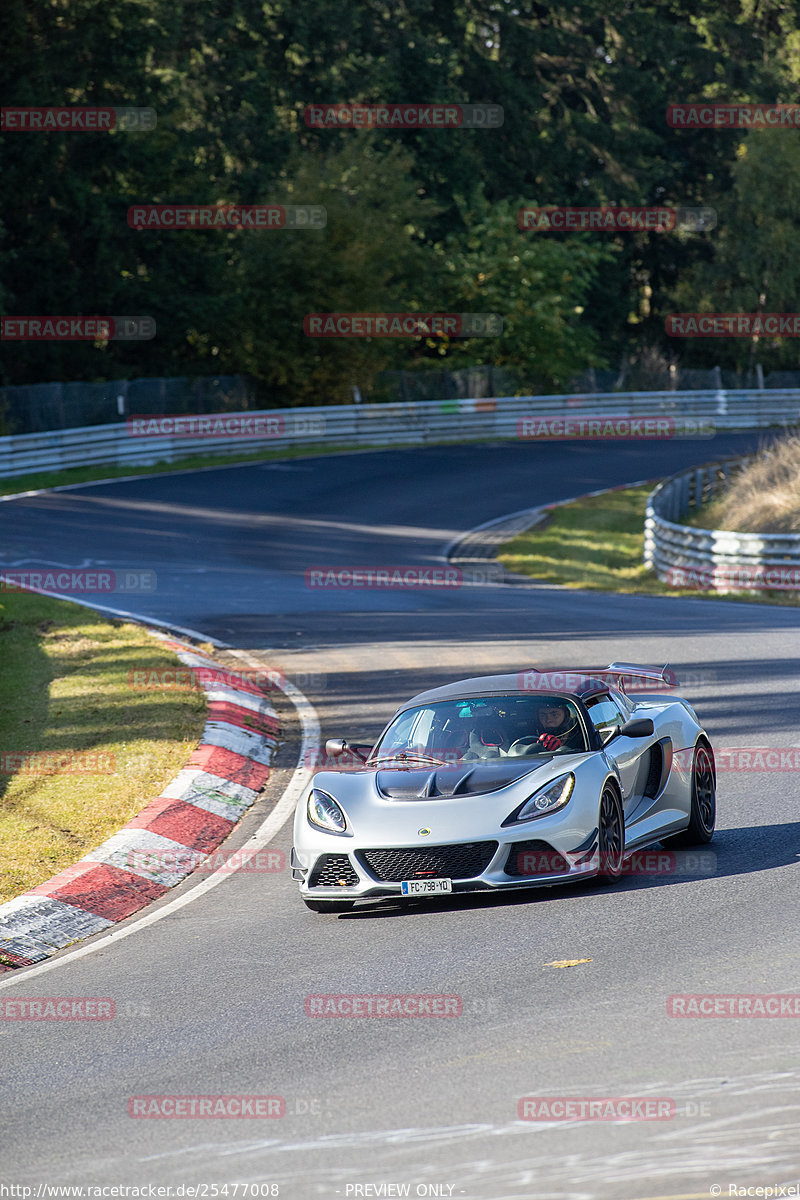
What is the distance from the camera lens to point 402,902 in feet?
30.3

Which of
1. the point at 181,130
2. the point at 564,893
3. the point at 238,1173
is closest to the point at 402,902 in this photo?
the point at 564,893

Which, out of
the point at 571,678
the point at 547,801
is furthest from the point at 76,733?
the point at 547,801

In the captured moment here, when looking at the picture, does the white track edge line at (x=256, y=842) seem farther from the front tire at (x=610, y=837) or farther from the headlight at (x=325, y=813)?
the front tire at (x=610, y=837)

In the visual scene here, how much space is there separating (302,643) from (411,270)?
139ft

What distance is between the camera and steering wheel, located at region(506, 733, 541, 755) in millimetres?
9185

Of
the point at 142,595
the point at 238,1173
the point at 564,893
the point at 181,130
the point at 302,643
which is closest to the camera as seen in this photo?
the point at 238,1173

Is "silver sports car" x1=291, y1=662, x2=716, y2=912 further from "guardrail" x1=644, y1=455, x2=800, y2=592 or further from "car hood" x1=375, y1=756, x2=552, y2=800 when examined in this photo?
"guardrail" x1=644, y1=455, x2=800, y2=592

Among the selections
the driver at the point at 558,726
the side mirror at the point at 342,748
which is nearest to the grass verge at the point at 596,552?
the driver at the point at 558,726

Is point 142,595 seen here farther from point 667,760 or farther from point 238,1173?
point 238,1173

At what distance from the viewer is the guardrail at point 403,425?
3950 centimetres

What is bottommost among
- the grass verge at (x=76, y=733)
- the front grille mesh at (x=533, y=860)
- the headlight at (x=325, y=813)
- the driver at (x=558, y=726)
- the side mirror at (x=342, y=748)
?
the grass verge at (x=76, y=733)

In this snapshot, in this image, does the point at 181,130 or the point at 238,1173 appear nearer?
the point at 238,1173

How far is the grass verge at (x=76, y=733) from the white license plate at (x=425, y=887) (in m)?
2.58

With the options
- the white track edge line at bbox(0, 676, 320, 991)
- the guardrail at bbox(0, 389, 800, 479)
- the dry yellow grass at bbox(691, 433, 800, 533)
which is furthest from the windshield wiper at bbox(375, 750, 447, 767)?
the guardrail at bbox(0, 389, 800, 479)
